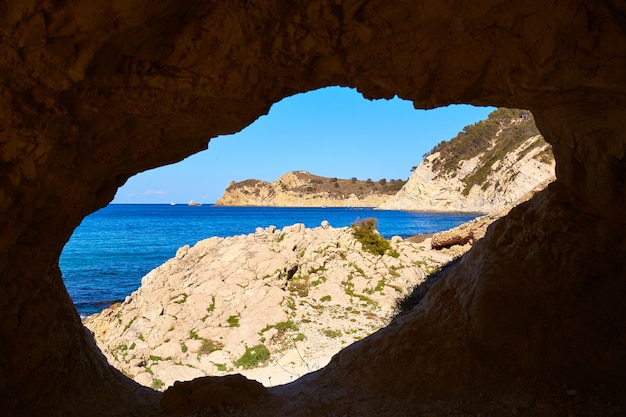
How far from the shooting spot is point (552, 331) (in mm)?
5863

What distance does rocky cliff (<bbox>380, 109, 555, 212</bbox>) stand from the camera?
214ft

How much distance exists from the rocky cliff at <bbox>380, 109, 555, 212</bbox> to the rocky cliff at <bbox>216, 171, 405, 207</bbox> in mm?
55364

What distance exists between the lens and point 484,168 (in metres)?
84.3

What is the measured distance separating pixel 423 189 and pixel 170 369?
98.8m

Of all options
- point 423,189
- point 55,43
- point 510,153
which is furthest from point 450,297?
point 423,189

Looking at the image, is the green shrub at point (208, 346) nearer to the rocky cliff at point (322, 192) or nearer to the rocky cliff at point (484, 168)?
the rocky cliff at point (484, 168)

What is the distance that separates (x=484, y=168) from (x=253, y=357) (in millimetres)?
82305

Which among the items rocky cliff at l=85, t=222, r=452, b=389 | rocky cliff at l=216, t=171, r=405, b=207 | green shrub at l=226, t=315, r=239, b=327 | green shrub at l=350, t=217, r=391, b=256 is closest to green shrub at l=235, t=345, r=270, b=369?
rocky cliff at l=85, t=222, r=452, b=389

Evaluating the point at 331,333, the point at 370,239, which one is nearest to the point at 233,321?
the point at 331,333

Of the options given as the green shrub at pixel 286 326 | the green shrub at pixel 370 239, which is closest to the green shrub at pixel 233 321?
the green shrub at pixel 286 326

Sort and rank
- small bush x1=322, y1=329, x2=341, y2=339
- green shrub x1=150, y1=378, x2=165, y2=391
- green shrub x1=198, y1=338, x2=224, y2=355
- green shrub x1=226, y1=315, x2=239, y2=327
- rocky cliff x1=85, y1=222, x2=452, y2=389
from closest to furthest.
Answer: green shrub x1=150, y1=378, x2=165, y2=391 < rocky cliff x1=85, y1=222, x2=452, y2=389 < green shrub x1=198, y1=338, x2=224, y2=355 < small bush x1=322, y1=329, x2=341, y2=339 < green shrub x1=226, y1=315, x2=239, y2=327

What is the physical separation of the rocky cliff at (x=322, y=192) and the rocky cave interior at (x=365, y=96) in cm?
16130

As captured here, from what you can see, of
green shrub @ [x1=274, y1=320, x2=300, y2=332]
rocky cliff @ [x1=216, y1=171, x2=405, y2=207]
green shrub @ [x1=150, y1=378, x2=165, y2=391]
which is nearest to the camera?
green shrub @ [x1=150, y1=378, x2=165, y2=391]

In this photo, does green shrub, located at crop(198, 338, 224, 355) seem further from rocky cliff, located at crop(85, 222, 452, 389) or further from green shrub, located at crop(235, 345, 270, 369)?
green shrub, located at crop(235, 345, 270, 369)
